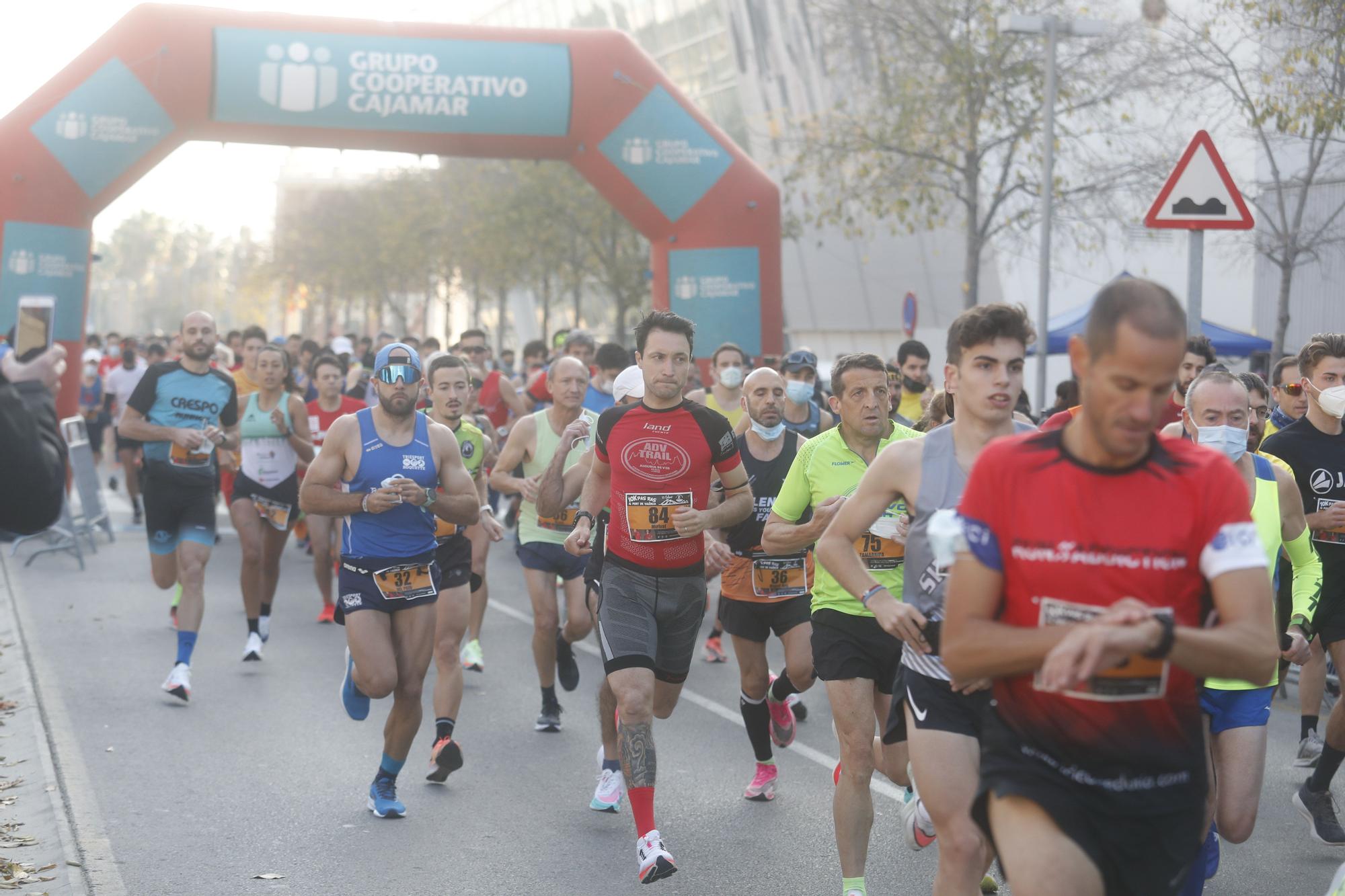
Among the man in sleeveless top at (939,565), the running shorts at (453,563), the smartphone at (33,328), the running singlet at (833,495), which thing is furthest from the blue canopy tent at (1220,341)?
the smartphone at (33,328)

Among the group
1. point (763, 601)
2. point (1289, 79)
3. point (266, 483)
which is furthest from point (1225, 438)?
point (1289, 79)

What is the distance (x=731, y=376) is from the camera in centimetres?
1157

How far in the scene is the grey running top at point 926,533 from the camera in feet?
14.2

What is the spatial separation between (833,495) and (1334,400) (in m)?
2.36

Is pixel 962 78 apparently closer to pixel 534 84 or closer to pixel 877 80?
pixel 877 80

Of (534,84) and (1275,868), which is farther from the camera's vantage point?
(534,84)

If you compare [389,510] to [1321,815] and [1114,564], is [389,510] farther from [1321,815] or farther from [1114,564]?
[1114,564]

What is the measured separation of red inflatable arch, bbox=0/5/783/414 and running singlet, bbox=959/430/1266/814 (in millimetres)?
15506

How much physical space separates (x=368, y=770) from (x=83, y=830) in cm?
156

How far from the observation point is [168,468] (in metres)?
9.70

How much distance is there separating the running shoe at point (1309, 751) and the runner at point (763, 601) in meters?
2.62

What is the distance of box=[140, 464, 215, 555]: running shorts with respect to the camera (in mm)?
9695

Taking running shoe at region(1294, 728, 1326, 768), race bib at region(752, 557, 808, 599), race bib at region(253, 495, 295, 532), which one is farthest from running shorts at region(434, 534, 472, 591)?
running shoe at region(1294, 728, 1326, 768)

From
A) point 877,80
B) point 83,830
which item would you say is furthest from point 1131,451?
point 877,80
